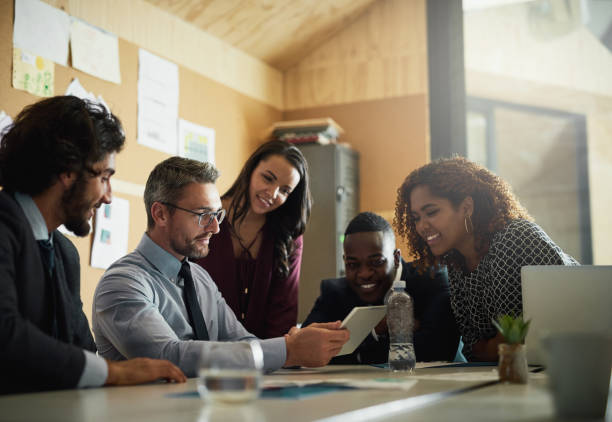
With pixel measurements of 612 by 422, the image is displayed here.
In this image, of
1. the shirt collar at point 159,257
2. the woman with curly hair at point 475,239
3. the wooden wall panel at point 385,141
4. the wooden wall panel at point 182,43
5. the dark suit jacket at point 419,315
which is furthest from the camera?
the wooden wall panel at point 385,141

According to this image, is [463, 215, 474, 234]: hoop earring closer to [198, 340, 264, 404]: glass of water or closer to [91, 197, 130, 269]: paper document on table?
[198, 340, 264, 404]: glass of water

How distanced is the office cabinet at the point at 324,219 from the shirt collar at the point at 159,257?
88.8 inches

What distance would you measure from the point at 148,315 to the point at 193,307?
283 millimetres

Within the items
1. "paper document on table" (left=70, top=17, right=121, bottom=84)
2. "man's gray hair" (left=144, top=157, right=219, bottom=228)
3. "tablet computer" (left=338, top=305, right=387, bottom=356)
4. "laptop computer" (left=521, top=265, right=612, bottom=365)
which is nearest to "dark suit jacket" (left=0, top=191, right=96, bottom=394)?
"man's gray hair" (left=144, top=157, right=219, bottom=228)

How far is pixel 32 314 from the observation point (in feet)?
4.39

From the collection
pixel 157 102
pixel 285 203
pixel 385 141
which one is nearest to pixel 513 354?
pixel 285 203

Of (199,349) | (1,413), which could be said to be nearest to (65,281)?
(199,349)

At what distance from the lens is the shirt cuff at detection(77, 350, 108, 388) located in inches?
46.3

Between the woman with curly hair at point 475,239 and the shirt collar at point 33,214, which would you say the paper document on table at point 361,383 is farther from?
the woman with curly hair at point 475,239

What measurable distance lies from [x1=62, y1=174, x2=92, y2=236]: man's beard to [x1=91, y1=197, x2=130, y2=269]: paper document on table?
163 cm

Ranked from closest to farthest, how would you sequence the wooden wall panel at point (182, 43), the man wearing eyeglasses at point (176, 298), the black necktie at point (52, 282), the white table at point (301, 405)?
the white table at point (301, 405) → the black necktie at point (52, 282) → the man wearing eyeglasses at point (176, 298) → the wooden wall panel at point (182, 43)

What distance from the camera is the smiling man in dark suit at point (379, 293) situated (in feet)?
6.81

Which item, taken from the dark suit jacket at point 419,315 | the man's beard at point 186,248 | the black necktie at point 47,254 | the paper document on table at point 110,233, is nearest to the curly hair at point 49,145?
the black necktie at point 47,254

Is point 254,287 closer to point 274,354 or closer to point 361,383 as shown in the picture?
point 274,354
